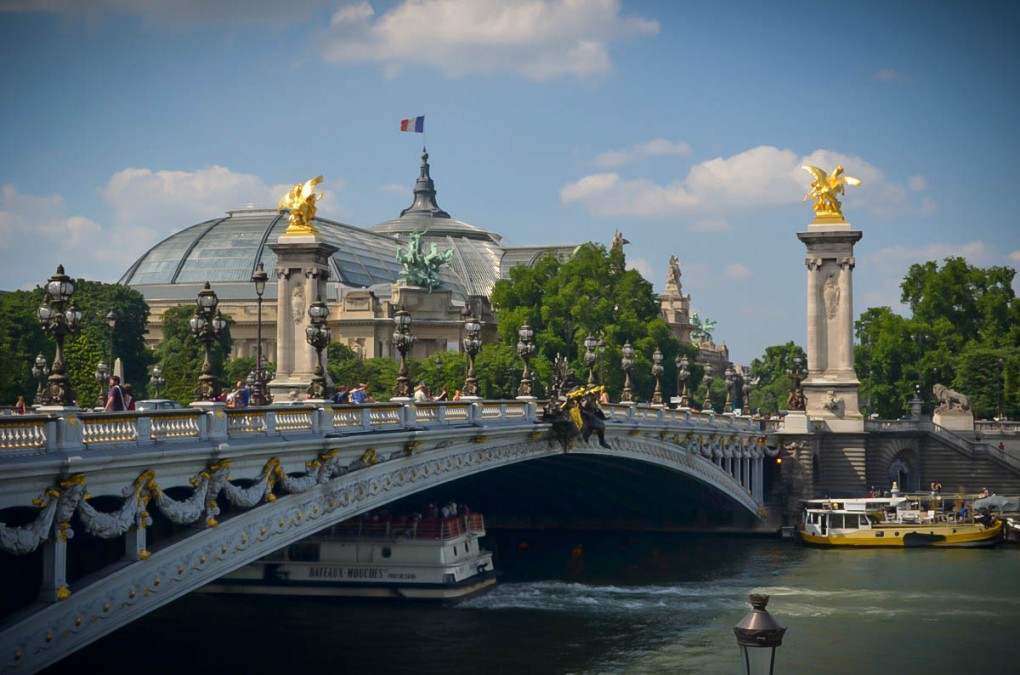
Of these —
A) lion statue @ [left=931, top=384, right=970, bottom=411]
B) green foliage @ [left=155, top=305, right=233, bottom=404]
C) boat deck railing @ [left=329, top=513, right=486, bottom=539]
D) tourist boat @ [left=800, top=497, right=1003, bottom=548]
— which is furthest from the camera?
lion statue @ [left=931, top=384, right=970, bottom=411]

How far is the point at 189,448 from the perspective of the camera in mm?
23641

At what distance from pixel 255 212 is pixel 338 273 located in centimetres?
1724

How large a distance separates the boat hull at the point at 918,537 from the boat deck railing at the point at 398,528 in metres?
23.3

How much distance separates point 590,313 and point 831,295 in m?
25.3

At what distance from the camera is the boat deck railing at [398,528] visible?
46.2 m

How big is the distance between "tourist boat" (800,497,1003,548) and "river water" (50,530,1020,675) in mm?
4665

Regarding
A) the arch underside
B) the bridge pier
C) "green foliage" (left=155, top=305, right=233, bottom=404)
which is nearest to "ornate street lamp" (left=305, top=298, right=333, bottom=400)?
the arch underside

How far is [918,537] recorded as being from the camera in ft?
209

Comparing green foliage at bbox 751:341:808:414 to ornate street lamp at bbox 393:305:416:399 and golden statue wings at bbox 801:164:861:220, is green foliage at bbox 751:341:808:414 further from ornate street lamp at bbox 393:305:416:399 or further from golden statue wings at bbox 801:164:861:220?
ornate street lamp at bbox 393:305:416:399

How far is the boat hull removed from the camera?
6350cm

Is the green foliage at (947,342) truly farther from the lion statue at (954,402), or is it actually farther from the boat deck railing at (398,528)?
the boat deck railing at (398,528)

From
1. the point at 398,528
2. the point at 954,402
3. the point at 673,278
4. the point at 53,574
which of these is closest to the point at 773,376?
the point at 673,278

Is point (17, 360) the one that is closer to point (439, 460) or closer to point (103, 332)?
point (103, 332)

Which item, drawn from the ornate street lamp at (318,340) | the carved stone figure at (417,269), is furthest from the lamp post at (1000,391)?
the ornate street lamp at (318,340)
